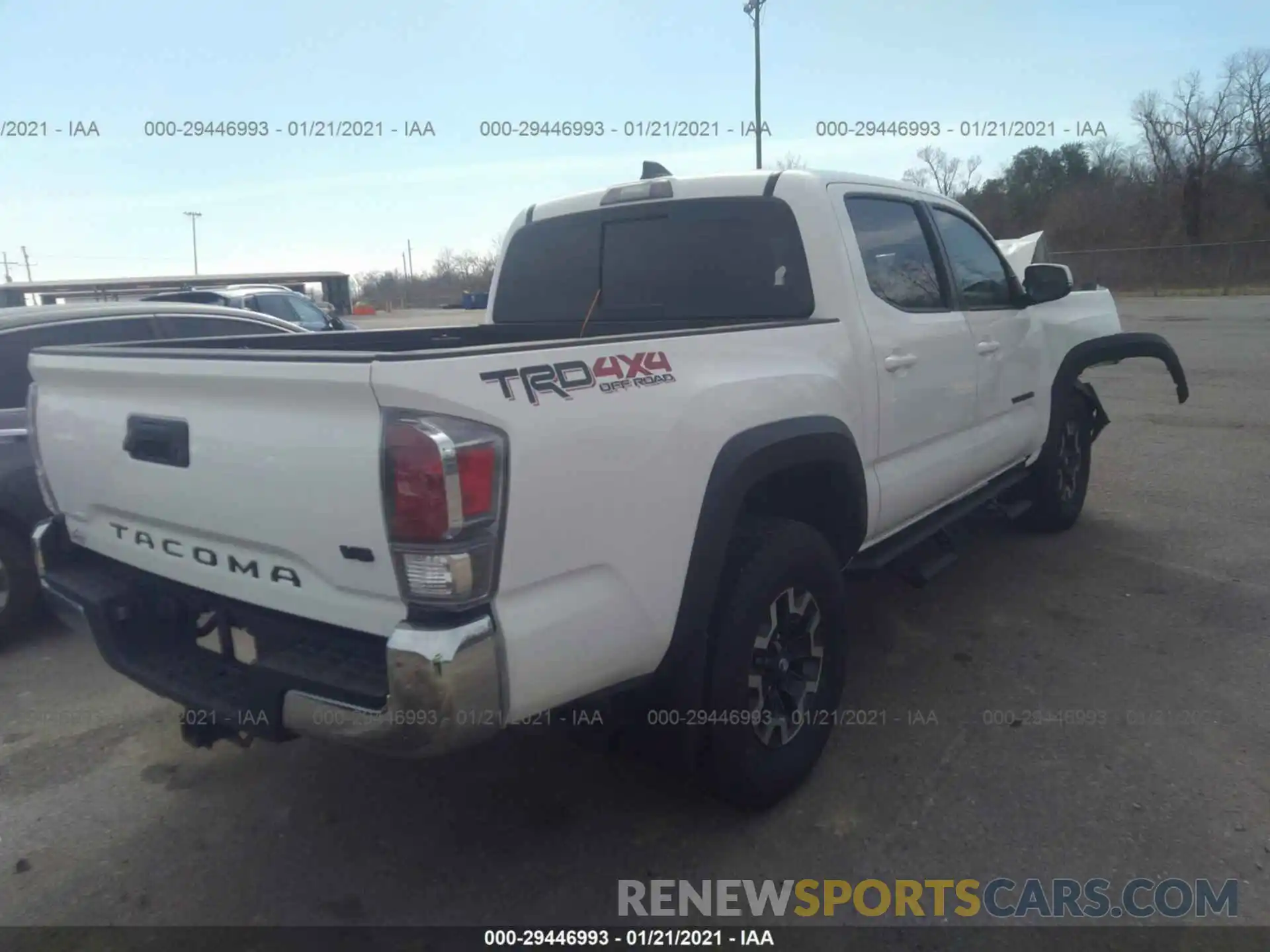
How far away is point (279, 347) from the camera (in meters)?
3.70

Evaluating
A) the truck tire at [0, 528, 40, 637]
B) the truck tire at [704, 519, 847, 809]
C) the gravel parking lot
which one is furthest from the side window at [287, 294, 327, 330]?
the truck tire at [704, 519, 847, 809]

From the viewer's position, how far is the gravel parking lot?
278 centimetres

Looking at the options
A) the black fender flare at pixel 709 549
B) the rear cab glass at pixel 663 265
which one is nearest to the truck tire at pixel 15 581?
the rear cab glass at pixel 663 265

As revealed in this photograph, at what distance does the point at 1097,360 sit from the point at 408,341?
4057 mm

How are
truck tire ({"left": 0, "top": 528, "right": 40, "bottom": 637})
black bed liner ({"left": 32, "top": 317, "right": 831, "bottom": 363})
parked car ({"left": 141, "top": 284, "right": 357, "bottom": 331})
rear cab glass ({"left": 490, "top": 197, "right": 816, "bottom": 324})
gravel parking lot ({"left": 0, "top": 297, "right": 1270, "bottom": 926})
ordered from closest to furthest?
black bed liner ({"left": 32, "top": 317, "right": 831, "bottom": 363}) → gravel parking lot ({"left": 0, "top": 297, "right": 1270, "bottom": 926}) → rear cab glass ({"left": 490, "top": 197, "right": 816, "bottom": 324}) → truck tire ({"left": 0, "top": 528, "right": 40, "bottom": 637}) → parked car ({"left": 141, "top": 284, "right": 357, "bottom": 331})

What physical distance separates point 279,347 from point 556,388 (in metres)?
1.90

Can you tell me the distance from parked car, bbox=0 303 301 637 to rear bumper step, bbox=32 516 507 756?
1734 mm

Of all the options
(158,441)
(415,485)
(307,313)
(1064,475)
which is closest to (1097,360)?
(1064,475)

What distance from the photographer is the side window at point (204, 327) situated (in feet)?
18.2

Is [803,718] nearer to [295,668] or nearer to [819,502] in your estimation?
[819,502]

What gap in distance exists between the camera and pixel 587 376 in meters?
2.35

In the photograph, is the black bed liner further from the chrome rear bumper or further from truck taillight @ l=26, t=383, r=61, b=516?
the chrome rear bumper

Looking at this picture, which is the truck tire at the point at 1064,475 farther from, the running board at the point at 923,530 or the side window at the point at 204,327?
the side window at the point at 204,327

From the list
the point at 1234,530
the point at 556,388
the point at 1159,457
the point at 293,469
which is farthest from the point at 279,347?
the point at 1159,457
